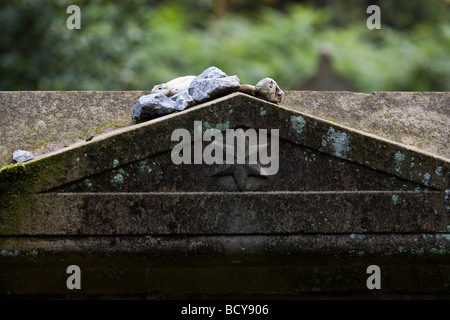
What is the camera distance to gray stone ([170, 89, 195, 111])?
8.86 ft

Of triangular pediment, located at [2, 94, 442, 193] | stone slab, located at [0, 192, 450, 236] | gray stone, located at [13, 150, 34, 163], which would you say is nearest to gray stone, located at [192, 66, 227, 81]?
triangular pediment, located at [2, 94, 442, 193]

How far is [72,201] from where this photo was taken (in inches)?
101

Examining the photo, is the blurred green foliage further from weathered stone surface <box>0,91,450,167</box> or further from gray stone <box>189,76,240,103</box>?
gray stone <box>189,76,240,103</box>

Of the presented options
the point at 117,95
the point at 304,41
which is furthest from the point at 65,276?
the point at 304,41

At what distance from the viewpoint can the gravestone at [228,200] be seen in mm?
2561

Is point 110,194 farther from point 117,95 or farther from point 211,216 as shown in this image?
point 117,95

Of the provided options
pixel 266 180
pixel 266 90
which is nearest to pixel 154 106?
pixel 266 90

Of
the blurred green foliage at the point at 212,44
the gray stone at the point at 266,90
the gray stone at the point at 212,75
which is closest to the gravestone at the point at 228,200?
the gray stone at the point at 266,90

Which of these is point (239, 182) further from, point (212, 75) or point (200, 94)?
point (212, 75)

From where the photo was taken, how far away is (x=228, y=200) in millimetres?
2611

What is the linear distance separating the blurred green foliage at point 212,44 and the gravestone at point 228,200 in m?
5.31

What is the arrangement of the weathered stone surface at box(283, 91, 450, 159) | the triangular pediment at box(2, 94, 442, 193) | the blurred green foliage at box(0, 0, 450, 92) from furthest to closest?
the blurred green foliage at box(0, 0, 450, 92) < the weathered stone surface at box(283, 91, 450, 159) < the triangular pediment at box(2, 94, 442, 193)

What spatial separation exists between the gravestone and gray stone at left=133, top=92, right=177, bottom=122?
0.54 ft
